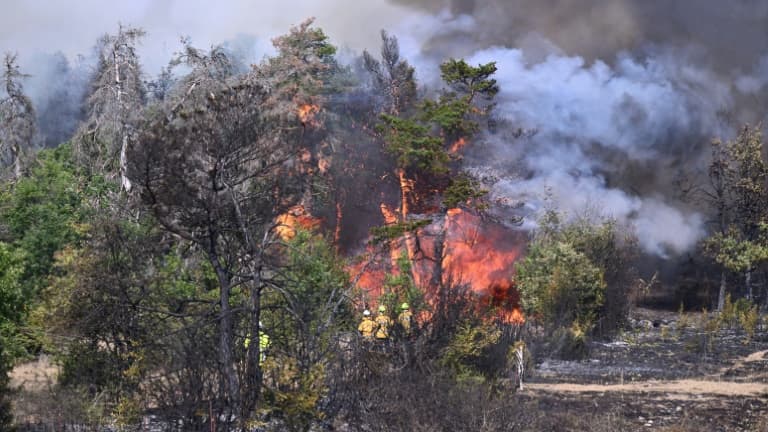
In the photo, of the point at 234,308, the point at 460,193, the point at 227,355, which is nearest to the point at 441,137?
the point at 460,193

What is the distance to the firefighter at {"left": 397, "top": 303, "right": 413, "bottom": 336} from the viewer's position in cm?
1492

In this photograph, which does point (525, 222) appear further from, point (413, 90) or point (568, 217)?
point (413, 90)

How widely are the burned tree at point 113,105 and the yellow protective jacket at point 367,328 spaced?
13.9 meters

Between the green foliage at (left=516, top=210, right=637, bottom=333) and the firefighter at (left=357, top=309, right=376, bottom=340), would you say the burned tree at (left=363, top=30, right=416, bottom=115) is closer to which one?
the green foliage at (left=516, top=210, right=637, bottom=333)

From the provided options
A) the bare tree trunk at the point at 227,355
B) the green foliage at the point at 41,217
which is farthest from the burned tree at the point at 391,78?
the bare tree trunk at the point at 227,355

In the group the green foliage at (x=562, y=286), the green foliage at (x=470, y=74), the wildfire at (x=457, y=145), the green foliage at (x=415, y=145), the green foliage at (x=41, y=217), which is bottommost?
the green foliage at (x=562, y=286)

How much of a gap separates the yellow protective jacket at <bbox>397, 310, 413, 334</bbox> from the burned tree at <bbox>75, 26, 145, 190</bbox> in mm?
15822

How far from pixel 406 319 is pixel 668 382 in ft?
26.9

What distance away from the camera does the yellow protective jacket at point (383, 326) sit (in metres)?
14.9

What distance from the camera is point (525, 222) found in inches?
1417

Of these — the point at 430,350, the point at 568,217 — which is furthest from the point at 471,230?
the point at 430,350

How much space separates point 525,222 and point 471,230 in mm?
2324

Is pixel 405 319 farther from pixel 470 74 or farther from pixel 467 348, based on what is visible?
pixel 470 74

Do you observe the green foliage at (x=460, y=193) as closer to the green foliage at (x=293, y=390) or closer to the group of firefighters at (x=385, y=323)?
the group of firefighters at (x=385, y=323)
